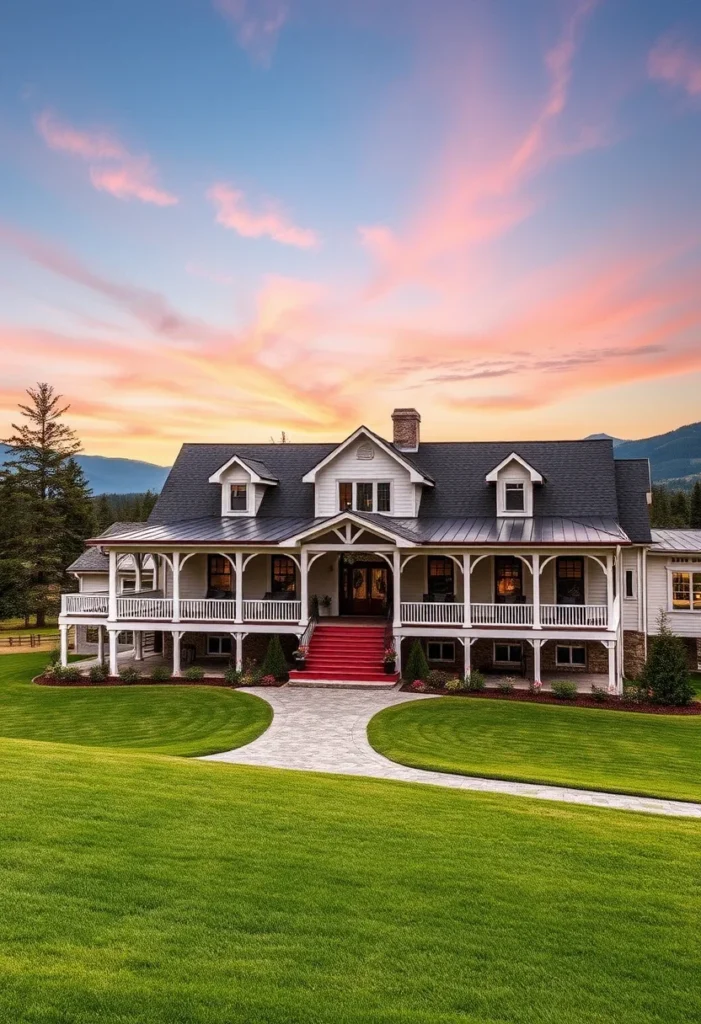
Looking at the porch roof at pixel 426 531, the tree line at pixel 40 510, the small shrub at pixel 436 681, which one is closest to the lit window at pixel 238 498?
the porch roof at pixel 426 531

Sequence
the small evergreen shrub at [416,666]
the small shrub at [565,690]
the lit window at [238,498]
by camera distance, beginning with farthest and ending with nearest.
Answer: the lit window at [238,498] < the small evergreen shrub at [416,666] < the small shrub at [565,690]

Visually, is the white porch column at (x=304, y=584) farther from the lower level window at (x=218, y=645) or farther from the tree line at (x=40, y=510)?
the tree line at (x=40, y=510)

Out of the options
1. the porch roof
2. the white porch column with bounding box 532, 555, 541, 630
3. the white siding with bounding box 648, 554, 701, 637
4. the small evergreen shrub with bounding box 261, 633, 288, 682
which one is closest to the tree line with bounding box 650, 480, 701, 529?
the white siding with bounding box 648, 554, 701, 637

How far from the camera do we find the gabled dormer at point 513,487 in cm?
2697

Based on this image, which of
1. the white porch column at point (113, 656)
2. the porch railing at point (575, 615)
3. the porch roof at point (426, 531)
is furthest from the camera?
the white porch column at point (113, 656)

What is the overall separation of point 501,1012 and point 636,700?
17.5 metres

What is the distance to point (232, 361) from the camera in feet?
115

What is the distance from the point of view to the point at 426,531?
25.5m

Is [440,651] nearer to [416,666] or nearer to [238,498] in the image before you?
[416,666]

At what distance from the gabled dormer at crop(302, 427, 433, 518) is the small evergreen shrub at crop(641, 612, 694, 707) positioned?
1072 cm

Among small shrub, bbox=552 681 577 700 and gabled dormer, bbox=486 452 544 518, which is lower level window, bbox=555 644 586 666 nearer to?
small shrub, bbox=552 681 577 700

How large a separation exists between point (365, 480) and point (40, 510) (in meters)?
29.2

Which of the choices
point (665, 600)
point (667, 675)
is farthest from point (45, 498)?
point (667, 675)

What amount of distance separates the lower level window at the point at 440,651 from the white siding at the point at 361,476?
5240mm
